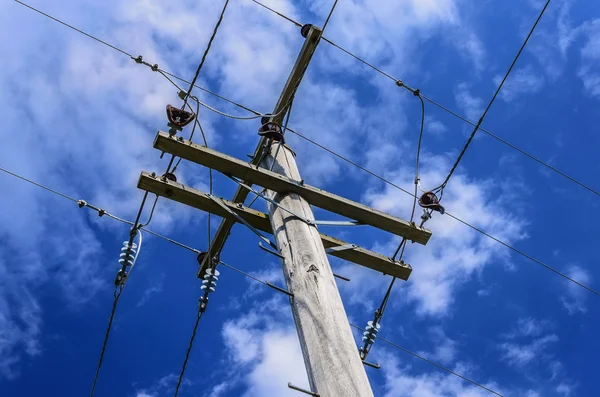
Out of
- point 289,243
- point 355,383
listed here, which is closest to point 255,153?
point 289,243

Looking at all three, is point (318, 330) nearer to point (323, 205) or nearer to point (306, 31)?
point (323, 205)

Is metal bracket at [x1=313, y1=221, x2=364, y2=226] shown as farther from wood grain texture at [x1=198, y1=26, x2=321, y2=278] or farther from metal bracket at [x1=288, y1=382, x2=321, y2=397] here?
metal bracket at [x1=288, y1=382, x2=321, y2=397]

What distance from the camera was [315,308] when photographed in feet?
14.5

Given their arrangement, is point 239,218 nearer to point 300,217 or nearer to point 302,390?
point 300,217

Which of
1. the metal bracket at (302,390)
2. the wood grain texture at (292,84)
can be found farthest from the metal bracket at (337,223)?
the metal bracket at (302,390)

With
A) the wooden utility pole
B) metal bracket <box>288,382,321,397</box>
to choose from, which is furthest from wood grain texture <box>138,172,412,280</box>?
metal bracket <box>288,382,321,397</box>

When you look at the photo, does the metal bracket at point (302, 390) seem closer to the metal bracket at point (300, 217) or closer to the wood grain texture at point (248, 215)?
the metal bracket at point (300, 217)

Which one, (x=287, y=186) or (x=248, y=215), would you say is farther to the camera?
(x=248, y=215)

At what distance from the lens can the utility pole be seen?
13.3 feet

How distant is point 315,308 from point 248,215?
75.1 inches

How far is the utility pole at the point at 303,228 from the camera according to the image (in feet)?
13.3

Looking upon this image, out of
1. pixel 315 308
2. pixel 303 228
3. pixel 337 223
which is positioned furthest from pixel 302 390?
pixel 337 223

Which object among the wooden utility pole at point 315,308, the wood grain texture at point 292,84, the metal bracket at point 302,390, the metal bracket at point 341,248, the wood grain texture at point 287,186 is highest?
the wood grain texture at point 292,84

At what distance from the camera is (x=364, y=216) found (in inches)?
240
